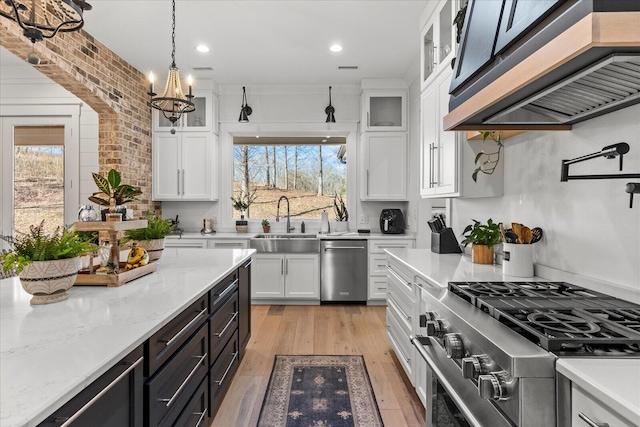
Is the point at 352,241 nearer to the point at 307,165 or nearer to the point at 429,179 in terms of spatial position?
the point at 307,165

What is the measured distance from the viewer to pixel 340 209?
5156 millimetres

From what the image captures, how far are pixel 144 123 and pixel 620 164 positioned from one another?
4.75m

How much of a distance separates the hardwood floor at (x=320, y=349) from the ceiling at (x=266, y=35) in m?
2.93

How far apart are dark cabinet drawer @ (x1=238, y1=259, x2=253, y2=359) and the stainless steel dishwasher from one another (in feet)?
5.34

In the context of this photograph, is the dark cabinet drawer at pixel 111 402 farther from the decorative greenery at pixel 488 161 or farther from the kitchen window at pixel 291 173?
the kitchen window at pixel 291 173

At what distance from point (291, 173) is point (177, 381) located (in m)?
3.97

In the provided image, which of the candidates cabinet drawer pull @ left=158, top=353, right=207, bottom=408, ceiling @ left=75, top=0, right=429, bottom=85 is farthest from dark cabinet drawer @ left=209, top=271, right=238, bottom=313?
ceiling @ left=75, top=0, right=429, bottom=85

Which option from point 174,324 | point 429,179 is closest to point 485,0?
point 429,179

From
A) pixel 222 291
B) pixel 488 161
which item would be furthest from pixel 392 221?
pixel 222 291

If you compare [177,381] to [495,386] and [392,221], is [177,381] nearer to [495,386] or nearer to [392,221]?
[495,386]

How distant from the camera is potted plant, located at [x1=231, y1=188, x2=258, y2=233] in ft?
16.2

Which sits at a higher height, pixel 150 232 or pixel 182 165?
pixel 182 165

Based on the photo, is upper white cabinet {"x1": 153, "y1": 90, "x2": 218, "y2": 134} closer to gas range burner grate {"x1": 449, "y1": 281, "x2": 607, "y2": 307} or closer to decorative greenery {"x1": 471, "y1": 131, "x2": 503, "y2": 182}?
decorative greenery {"x1": 471, "y1": 131, "x2": 503, "y2": 182}

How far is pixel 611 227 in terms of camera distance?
1.52 meters
